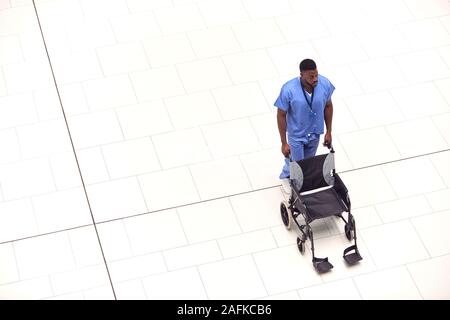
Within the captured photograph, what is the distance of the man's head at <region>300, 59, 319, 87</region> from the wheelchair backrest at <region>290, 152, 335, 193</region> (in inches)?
21.5

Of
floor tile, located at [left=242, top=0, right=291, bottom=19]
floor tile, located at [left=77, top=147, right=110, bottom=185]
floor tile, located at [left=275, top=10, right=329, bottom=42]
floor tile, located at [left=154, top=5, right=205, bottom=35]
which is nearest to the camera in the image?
floor tile, located at [left=77, top=147, right=110, bottom=185]

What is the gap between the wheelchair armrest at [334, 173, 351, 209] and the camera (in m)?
6.30

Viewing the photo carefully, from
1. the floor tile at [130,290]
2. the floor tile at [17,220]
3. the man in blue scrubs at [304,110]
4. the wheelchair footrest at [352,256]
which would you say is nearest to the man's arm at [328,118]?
the man in blue scrubs at [304,110]

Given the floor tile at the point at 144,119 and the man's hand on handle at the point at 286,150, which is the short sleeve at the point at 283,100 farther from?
the floor tile at the point at 144,119

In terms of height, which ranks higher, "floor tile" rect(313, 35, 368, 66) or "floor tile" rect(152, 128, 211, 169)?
"floor tile" rect(152, 128, 211, 169)

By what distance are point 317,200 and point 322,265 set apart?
0.46 metres

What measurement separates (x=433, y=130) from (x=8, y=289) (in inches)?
138

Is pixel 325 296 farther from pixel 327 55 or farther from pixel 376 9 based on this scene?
pixel 376 9

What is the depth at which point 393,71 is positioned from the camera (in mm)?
7836

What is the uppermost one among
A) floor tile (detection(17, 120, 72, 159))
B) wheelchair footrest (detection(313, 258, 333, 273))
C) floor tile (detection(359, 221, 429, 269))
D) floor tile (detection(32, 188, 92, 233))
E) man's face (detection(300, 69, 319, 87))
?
man's face (detection(300, 69, 319, 87))

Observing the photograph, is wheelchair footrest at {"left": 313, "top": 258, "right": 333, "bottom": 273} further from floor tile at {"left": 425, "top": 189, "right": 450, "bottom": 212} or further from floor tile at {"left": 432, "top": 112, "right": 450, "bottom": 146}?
floor tile at {"left": 432, "top": 112, "right": 450, "bottom": 146}

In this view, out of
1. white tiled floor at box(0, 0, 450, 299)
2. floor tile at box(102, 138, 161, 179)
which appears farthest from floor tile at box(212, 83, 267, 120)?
floor tile at box(102, 138, 161, 179)

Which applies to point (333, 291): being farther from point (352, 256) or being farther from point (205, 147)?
point (205, 147)

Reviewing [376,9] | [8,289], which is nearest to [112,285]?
[8,289]
